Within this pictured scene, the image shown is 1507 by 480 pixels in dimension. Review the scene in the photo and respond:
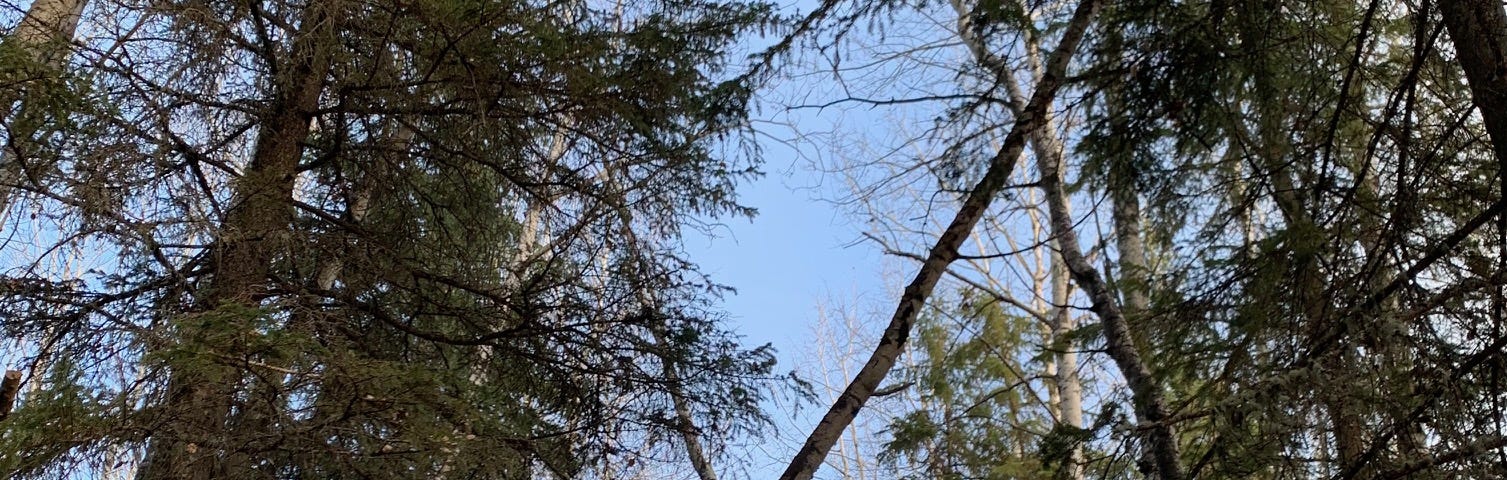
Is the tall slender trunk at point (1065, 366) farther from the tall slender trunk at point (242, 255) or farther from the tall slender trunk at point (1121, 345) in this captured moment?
the tall slender trunk at point (242, 255)

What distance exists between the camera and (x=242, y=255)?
4566 mm

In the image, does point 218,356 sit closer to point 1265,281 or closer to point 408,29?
point 408,29

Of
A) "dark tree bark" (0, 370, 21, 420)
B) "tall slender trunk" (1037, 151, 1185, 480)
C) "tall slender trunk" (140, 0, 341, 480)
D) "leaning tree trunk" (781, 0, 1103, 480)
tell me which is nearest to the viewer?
"leaning tree trunk" (781, 0, 1103, 480)

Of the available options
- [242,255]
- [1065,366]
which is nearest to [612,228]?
[242,255]

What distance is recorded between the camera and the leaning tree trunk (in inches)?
126

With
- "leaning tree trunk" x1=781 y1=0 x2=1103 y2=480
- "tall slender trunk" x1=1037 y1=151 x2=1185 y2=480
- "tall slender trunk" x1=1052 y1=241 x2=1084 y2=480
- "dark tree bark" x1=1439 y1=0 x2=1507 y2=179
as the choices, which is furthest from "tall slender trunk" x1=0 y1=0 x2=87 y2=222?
"tall slender trunk" x1=1052 y1=241 x2=1084 y2=480

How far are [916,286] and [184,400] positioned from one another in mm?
2811

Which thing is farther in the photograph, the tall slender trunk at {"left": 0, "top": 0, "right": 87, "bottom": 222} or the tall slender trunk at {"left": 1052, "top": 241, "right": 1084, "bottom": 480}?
the tall slender trunk at {"left": 1052, "top": 241, "right": 1084, "bottom": 480}

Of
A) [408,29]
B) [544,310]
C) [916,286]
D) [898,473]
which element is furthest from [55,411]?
[898,473]

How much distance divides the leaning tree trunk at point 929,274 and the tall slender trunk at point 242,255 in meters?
2.21

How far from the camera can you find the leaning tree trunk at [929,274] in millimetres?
3213

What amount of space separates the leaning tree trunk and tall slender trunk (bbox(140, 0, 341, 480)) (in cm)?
221

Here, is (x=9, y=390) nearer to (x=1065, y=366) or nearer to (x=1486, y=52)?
(x=1486, y=52)

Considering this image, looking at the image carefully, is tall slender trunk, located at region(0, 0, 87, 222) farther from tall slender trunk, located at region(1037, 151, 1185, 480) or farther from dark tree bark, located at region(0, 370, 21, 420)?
tall slender trunk, located at region(1037, 151, 1185, 480)
